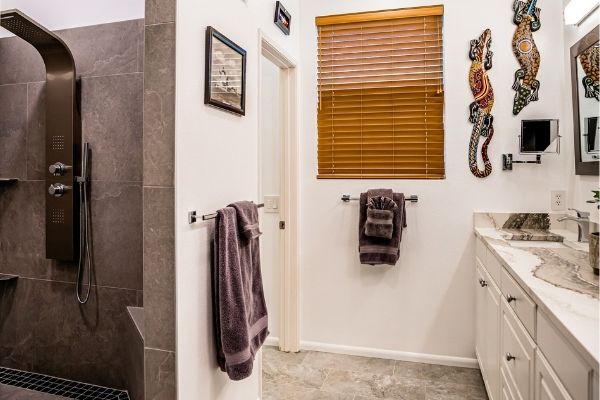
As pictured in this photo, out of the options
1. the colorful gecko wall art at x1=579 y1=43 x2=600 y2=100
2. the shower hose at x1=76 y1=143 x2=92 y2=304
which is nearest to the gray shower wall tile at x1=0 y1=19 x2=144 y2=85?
the shower hose at x1=76 y1=143 x2=92 y2=304

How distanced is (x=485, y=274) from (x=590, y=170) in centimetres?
76

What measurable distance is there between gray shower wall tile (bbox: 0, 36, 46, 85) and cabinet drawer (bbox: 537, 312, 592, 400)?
109 inches

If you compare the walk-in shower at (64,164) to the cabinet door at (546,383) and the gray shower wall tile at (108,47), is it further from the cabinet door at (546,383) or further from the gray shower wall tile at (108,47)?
the cabinet door at (546,383)

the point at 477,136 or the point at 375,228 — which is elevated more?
the point at 477,136

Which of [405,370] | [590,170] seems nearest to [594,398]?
[590,170]

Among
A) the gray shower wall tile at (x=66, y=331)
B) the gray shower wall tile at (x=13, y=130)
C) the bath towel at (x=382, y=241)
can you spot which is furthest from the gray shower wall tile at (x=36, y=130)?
the bath towel at (x=382, y=241)

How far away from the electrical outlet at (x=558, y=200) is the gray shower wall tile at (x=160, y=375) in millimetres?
2359

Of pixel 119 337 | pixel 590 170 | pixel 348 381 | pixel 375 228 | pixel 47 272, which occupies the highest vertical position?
pixel 590 170

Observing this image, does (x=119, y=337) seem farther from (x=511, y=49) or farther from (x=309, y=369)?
(x=511, y=49)

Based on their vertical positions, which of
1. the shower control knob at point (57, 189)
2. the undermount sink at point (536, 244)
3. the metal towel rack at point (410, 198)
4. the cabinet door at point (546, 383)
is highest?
the shower control knob at point (57, 189)

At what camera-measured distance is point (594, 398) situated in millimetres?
847

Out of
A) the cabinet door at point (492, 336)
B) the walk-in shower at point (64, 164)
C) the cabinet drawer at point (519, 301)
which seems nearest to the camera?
the cabinet drawer at point (519, 301)

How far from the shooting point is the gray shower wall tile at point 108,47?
2.24 m

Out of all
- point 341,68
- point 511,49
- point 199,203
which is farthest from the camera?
point 341,68
